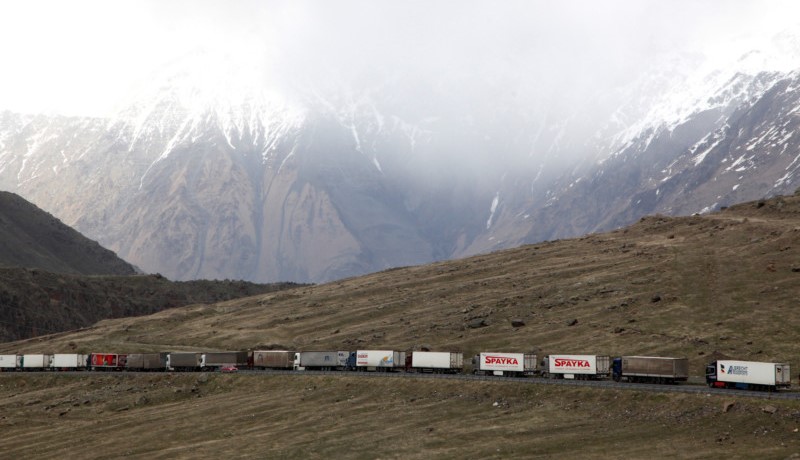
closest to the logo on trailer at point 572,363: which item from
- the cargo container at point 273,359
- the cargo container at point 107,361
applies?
the cargo container at point 273,359

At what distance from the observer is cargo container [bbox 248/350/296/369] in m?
131

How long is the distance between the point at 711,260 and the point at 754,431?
88476 millimetres

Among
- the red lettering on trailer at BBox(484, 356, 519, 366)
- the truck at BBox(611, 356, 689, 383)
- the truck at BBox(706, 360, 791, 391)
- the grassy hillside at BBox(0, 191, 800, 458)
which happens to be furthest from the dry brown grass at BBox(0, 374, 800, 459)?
the red lettering on trailer at BBox(484, 356, 519, 366)

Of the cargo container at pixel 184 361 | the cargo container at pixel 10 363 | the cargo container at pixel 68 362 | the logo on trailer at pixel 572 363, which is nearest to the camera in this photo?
the logo on trailer at pixel 572 363

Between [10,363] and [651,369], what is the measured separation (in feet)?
357

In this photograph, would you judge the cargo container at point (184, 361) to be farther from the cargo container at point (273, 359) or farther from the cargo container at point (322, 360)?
the cargo container at point (322, 360)

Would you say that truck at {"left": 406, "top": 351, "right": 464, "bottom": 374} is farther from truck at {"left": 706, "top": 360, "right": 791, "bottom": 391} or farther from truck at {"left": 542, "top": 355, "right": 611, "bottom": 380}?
truck at {"left": 706, "top": 360, "right": 791, "bottom": 391}

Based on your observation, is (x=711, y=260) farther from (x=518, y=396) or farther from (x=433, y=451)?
(x=433, y=451)

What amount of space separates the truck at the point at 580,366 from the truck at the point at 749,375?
1309 cm

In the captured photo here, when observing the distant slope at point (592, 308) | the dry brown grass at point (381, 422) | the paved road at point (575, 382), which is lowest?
the dry brown grass at point (381, 422)

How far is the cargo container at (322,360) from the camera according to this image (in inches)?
4966

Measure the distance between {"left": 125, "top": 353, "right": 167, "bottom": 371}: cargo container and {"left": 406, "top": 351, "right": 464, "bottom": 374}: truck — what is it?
43.8 metres

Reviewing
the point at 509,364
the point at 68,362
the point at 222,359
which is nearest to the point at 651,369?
the point at 509,364

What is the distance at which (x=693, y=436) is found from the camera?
246ft
